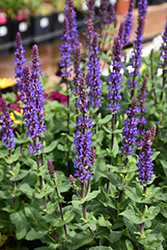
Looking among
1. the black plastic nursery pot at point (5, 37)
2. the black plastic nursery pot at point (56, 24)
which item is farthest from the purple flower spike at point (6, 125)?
the black plastic nursery pot at point (56, 24)

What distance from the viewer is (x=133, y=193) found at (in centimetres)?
148

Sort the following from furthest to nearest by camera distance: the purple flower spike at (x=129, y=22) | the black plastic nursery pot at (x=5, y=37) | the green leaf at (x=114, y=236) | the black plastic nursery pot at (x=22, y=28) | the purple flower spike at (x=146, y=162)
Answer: the black plastic nursery pot at (x=22, y=28) < the black plastic nursery pot at (x=5, y=37) < the purple flower spike at (x=129, y=22) < the green leaf at (x=114, y=236) < the purple flower spike at (x=146, y=162)

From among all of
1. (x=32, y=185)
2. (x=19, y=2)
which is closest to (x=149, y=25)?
(x=19, y=2)

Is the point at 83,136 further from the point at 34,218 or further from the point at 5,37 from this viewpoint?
the point at 5,37

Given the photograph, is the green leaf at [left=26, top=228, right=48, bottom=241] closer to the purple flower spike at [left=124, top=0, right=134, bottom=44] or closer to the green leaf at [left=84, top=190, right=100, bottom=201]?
the green leaf at [left=84, top=190, right=100, bottom=201]

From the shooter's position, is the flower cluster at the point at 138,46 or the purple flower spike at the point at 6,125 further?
the flower cluster at the point at 138,46

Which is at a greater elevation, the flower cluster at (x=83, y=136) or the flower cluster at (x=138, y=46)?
the flower cluster at (x=138, y=46)

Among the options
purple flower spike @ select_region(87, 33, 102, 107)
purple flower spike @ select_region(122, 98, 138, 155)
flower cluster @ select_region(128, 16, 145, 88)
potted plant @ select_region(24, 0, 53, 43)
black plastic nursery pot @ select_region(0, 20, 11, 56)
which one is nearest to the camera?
purple flower spike @ select_region(122, 98, 138, 155)

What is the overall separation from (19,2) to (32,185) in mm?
3873

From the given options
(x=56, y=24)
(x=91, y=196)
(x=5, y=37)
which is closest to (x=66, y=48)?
(x=91, y=196)

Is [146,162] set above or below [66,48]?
below

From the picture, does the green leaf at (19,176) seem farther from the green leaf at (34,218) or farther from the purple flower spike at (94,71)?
the purple flower spike at (94,71)

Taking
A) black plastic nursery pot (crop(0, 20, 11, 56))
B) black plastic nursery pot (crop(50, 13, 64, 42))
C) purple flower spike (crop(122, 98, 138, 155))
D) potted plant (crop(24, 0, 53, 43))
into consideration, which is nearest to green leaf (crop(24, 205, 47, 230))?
purple flower spike (crop(122, 98, 138, 155))

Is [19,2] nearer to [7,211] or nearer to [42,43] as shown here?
[42,43]
